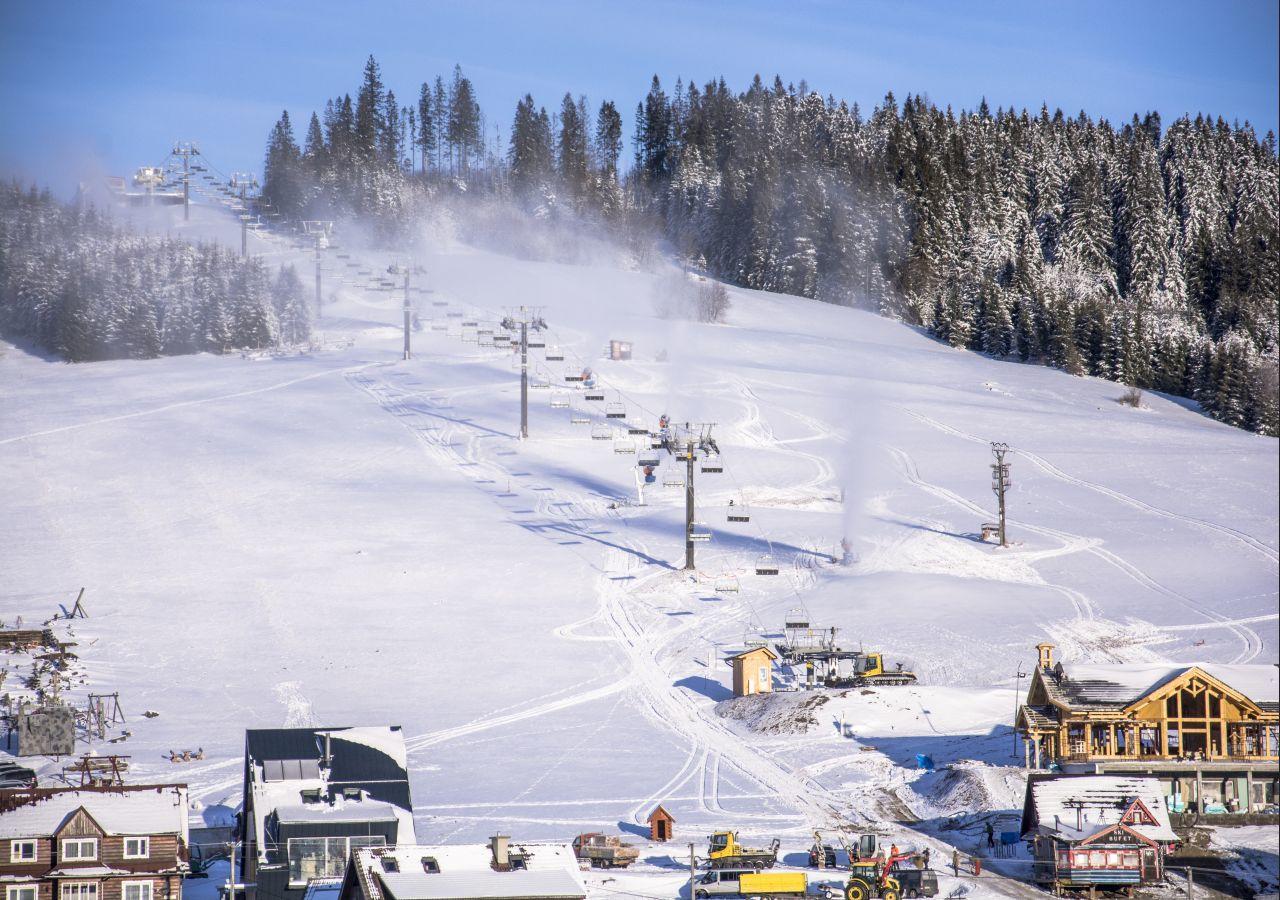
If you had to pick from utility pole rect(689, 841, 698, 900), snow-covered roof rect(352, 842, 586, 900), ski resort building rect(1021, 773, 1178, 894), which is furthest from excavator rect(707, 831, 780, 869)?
ski resort building rect(1021, 773, 1178, 894)

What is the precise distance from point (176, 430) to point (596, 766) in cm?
4464

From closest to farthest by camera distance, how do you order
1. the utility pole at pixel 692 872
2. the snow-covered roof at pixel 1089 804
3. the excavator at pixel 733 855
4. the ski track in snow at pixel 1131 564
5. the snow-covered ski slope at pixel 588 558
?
the utility pole at pixel 692 872, the excavator at pixel 733 855, the snow-covered roof at pixel 1089 804, the snow-covered ski slope at pixel 588 558, the ski track in snow at pixel 1131 564

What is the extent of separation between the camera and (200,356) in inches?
4026

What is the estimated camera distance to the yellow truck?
97.9 ft

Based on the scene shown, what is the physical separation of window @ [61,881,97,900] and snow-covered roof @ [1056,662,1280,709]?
21.9 metres

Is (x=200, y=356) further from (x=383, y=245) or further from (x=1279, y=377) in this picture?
(x=1279, y=377)

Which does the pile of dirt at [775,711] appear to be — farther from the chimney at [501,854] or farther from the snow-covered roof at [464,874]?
the chimney at [501,854]

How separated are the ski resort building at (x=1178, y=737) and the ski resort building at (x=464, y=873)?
15.3 metres

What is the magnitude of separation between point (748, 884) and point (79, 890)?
1181cm

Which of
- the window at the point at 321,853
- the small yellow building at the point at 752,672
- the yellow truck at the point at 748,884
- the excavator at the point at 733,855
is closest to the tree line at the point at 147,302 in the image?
the small yellow building at the point at 752,672

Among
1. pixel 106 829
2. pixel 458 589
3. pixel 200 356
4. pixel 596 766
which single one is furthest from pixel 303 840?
pixel 200 356

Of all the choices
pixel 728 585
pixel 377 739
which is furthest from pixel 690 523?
pixel 377 739

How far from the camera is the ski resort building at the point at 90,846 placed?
28.9m

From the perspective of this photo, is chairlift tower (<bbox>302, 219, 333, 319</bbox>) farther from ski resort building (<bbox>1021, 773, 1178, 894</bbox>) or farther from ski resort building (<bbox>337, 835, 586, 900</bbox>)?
ski resort building (<bbox>337, 835, 586, 900</bbox>)
